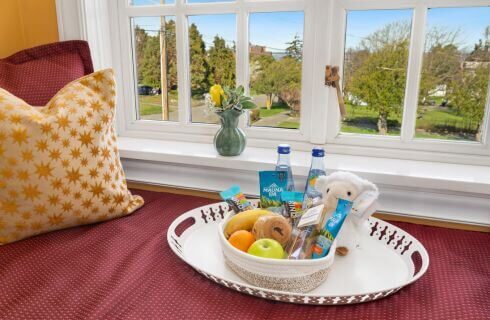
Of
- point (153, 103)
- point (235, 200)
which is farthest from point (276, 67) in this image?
point (235, 200)

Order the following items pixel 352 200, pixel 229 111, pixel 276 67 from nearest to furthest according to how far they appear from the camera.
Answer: pixel 352 200
pixel 229 111
pixel 276 67

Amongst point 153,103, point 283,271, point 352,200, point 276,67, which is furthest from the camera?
point 153,103

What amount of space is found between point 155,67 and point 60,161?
0.72 m

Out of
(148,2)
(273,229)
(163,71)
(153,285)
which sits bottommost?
(153,285)

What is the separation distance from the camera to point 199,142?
1537 mm

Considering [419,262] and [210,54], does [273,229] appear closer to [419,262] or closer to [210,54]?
[419,262]

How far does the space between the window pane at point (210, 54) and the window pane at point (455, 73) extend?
662 millimetres

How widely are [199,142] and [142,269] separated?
738 millimetres

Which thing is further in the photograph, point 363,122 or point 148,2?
point 148,2

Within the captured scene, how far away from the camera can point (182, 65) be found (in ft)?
4.97

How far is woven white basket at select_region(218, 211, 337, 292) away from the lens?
0.73 m

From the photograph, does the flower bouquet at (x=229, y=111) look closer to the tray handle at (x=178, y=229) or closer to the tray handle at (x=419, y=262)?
the tray handle at (x=178, y=229)

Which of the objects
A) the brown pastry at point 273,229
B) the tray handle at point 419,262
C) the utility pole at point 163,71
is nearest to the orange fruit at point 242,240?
A: the brown pastry at point 273,229

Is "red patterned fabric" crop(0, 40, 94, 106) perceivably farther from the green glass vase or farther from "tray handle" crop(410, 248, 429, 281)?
"tray handle" crop(410, 248, 429, 281)
